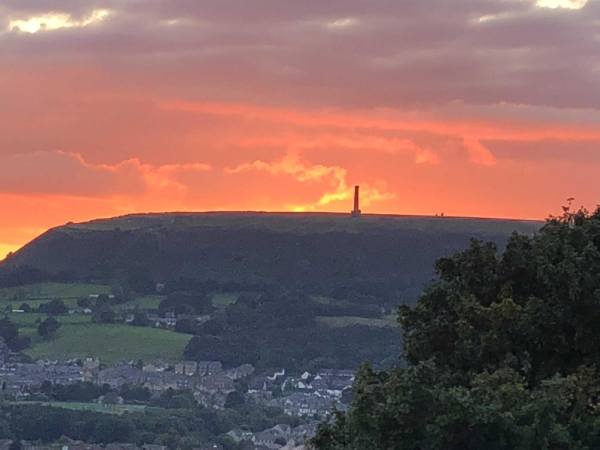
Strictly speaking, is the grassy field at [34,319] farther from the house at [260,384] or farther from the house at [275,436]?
the house at [275,436]

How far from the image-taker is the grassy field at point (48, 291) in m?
152

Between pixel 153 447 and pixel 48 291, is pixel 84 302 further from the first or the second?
pixel 153 447

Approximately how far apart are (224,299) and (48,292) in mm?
19976

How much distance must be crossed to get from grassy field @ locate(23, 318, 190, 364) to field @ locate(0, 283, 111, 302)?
13.1 meters

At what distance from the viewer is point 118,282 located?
16888cm

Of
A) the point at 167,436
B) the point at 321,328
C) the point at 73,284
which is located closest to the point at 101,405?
the point at 167,436

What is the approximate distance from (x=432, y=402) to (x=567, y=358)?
349cm

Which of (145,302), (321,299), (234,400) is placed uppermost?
(321,299)

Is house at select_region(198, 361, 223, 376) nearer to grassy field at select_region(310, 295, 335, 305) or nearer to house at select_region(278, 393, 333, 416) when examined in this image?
house at select_region(278, 393, 333, 416)

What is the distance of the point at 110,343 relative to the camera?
13162 cm

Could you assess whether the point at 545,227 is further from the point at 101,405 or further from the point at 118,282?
the point at 118,282

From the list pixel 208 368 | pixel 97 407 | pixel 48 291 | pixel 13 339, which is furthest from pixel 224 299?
pixel 97 407

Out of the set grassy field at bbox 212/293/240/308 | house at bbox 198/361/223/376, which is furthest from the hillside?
house at bbox 198/361/223/376

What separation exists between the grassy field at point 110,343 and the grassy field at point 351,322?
51.4ft
